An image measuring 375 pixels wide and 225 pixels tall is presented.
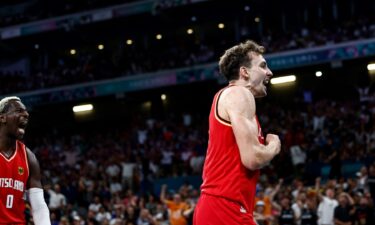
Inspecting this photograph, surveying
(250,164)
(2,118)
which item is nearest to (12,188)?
(2,118)

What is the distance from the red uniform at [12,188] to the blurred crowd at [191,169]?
9.17m

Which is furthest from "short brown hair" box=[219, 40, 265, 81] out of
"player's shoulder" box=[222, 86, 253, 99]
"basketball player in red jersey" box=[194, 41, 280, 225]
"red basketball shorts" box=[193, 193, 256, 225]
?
"red basketball shorts" box=[193, 193, 256, 225]

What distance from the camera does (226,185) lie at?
16.0ft

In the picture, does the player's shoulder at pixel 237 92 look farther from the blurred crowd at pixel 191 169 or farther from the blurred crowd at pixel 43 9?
the blurred crowd at pixel 43 9

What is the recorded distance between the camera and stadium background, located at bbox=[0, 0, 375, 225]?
25969 millimetres

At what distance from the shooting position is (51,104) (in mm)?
37250

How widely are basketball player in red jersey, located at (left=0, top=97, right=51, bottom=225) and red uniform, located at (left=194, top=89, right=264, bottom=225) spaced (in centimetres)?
159

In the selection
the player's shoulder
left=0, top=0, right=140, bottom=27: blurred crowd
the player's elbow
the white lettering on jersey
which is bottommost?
the white lettering on jersey

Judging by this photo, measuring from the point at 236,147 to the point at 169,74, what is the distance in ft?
94.3

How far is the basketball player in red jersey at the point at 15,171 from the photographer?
5.62m

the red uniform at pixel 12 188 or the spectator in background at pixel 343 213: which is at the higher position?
the red uniform at pixel 12 188

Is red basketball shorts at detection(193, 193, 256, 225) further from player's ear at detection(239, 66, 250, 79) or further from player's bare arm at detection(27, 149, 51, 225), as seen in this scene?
player's bare arm at detection(27, 149, 51, 225)

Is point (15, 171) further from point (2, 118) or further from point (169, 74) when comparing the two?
point (169, 74)

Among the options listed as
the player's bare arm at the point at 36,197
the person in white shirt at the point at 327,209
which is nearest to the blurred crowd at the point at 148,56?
the person in white shirt at the point at 327,209
